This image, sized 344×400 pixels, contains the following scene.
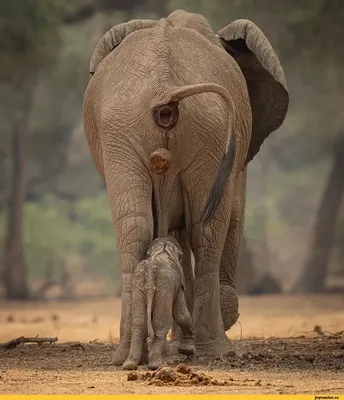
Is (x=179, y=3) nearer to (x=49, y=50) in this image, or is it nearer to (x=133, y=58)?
(x=49, y=50)

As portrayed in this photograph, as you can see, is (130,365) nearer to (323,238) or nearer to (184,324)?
(184,324)

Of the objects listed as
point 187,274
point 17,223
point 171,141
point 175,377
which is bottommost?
point 175,377

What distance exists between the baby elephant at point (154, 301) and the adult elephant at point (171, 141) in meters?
0.17

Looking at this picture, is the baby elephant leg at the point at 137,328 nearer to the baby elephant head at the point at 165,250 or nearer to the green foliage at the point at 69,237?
the baby elephant head at the point at 165,250

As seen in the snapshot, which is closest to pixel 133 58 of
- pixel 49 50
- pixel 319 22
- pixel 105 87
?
pixel 105 87

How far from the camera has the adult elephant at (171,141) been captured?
24.1ft

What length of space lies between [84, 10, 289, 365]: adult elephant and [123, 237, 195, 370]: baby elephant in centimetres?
17

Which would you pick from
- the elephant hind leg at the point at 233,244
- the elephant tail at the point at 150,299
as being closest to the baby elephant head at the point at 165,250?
the elephant tail at the point at 150,299

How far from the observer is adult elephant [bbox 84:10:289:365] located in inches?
289

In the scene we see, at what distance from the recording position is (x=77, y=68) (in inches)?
995

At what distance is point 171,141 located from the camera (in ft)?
24.1

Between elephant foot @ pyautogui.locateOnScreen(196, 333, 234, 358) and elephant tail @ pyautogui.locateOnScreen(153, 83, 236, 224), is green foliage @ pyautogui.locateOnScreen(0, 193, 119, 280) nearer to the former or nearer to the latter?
elephant foot @ pyautogui.locateOnScreen(196, 333, 234, 358)

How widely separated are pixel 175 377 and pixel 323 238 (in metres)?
17.9

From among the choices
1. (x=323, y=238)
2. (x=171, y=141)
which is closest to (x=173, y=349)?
(x=171, y=141)
